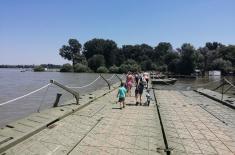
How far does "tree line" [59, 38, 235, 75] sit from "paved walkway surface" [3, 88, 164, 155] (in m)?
100

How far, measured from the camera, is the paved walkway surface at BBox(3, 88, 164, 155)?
880 centimetres

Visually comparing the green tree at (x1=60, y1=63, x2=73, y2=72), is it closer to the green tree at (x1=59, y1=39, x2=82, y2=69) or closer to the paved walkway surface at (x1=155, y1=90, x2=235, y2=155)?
the green tree at (x1=59, y1=39, x2=82, y2=69)

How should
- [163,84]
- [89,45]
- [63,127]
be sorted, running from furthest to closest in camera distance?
1. [89,45]
2. [163,84]
3. [63,127]

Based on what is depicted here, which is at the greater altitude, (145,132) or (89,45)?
(89,45)

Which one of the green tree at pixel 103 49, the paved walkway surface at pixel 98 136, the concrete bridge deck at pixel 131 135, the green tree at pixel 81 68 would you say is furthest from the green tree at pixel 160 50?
the paved walkway surface at pixel 98 136

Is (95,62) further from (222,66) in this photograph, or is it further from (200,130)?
(200,130)

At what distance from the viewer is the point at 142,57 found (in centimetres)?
16188

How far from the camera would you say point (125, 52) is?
16538 cm

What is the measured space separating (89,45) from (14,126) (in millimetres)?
144770

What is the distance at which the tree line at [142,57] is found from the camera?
120m

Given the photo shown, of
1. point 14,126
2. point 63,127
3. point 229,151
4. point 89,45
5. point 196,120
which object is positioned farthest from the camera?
point 89,45

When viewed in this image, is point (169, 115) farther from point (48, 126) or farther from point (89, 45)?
point (89, 45)

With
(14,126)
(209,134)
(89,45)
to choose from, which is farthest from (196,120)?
(89,45)

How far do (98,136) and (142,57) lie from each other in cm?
15250
